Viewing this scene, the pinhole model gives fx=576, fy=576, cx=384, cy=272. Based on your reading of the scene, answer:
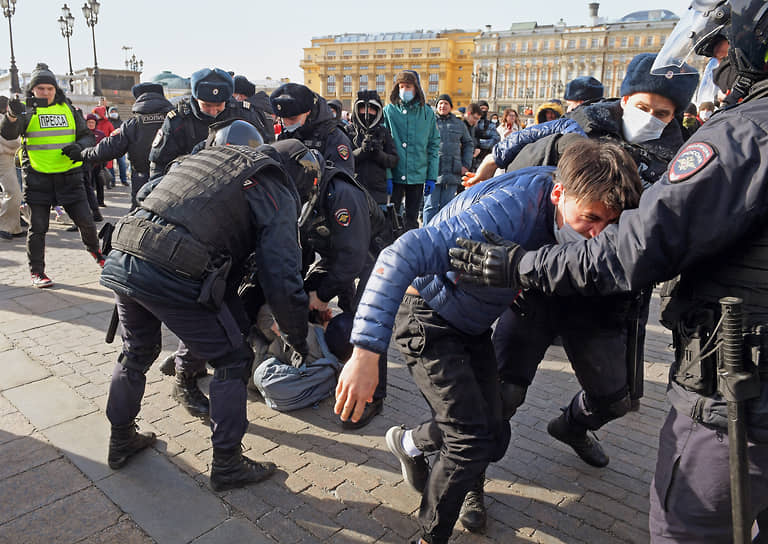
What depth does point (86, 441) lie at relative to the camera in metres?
3.14

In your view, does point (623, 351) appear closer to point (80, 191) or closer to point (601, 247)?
point (601, 247)

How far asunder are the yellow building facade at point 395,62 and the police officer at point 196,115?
333ft

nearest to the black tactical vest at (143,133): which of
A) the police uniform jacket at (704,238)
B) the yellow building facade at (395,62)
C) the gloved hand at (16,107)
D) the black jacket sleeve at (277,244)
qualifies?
the gloved hand at (16,107)

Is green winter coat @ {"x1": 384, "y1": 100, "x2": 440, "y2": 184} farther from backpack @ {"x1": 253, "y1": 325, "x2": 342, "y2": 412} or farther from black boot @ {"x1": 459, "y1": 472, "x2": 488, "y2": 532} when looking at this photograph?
black boot @ {"x1": 459, "y1": 472, "x2": 488, "y2": 532}

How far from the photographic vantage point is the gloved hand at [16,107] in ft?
19.7

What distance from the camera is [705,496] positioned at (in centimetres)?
161

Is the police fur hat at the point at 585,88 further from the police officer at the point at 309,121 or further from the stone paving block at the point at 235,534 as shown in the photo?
the stone paving block at the point at 235,534

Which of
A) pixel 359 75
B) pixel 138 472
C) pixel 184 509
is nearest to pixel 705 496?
pixel 184 509

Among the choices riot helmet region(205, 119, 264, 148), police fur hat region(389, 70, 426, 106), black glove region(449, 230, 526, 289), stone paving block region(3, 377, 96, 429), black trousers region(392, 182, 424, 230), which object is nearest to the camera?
black glove region(449, 230, 526, 289)

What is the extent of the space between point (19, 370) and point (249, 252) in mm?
2347

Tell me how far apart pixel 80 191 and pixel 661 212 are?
6.35 metres

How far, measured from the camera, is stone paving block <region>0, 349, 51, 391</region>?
385cm

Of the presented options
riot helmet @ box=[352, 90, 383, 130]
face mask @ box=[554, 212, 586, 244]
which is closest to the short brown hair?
face mask @ box=[554, 212, 586, 244]

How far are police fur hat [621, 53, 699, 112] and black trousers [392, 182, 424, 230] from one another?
448 centimetres
